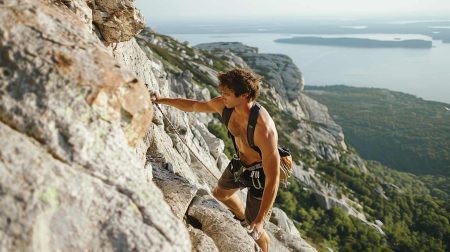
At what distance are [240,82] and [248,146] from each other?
4.81 feet

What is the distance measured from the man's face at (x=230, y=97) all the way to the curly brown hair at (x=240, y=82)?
0.06m

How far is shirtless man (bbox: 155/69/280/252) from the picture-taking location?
21.5 feet

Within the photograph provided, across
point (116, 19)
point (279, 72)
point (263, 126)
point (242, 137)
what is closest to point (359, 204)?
point (279, 72)

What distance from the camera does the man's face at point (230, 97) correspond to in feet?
22.2

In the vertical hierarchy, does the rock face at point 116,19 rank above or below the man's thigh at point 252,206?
above

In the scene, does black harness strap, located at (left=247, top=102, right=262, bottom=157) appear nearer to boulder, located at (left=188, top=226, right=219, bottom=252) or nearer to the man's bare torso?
the man's bare torso

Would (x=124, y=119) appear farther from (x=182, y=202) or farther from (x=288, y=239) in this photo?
(x=288, y=239)

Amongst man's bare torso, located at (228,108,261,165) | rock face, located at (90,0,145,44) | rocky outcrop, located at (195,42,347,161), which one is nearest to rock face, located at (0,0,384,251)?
man's bare torso, located at (228,108,261,165)

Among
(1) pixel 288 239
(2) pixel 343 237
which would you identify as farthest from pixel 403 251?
(1) pixel 288 239

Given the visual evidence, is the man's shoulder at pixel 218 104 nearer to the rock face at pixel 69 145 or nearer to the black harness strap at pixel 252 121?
the black harness strap at pixel 252 121

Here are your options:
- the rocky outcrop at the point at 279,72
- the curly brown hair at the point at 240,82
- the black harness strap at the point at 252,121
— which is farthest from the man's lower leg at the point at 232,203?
the rocky outcrop at the point at 279,72

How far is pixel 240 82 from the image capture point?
6.62 m

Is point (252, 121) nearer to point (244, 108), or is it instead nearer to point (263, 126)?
point (263, 126)

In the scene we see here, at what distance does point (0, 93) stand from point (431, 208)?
116 metres
